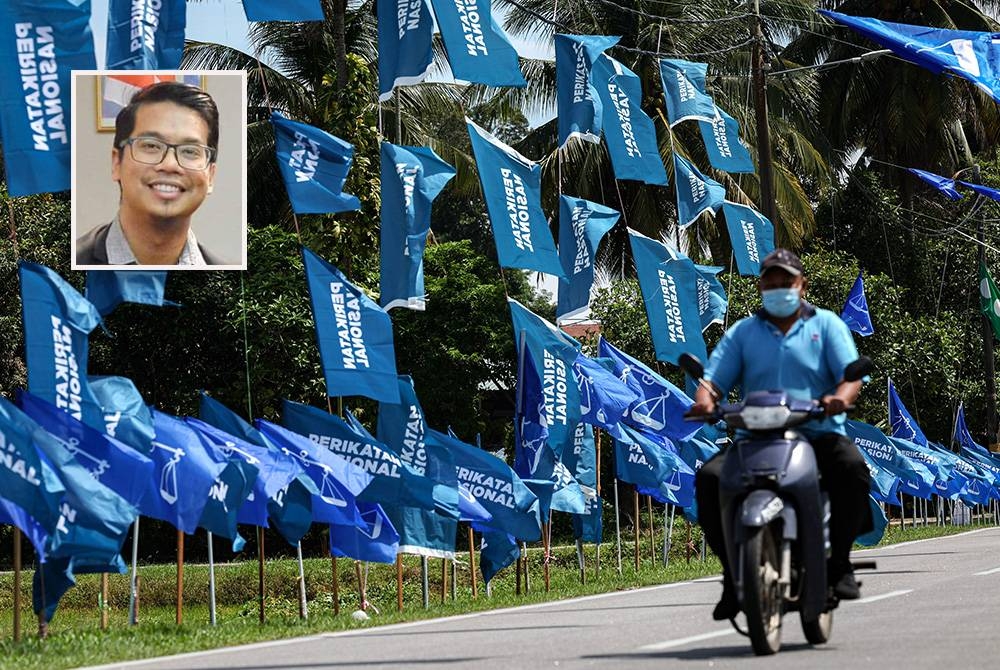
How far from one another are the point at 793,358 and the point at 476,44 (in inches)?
395

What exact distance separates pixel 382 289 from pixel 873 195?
33.2 metres

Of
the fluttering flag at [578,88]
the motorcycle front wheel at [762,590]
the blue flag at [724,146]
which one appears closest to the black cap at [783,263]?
the motorcycle front wheel at [762,590]

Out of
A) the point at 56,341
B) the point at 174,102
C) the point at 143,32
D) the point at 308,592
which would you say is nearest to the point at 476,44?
the point at 174,102

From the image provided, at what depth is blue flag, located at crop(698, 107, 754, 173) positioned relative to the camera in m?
25.8

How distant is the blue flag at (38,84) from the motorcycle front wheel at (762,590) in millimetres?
8455

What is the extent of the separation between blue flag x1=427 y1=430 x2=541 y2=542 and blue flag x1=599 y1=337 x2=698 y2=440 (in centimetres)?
534

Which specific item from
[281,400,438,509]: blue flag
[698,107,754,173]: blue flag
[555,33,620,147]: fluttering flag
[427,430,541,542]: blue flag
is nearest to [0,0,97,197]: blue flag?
[281,400,438,509]: blue flag

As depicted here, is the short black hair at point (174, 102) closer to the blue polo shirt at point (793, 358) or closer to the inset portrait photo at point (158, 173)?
the inset portrait photo at point (158, 173)

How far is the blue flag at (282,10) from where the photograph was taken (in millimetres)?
16766

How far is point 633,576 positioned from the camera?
21.3 m

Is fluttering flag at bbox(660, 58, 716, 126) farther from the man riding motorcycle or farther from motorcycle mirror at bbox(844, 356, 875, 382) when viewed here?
motorcycle mirror at bbox(844, 356, 875, 382)

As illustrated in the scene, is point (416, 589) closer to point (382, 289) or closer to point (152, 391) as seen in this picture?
point (382, 289)

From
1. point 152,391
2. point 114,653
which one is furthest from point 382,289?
point 152,391

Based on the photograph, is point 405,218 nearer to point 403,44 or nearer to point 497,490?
point 403,44
